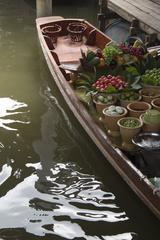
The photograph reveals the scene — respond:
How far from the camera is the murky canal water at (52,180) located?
489 cm

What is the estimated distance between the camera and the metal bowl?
488 centimetres

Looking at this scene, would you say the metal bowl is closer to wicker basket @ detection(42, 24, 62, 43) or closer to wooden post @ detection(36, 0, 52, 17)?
wicker basket @ detection(42, 24, 62, 43)

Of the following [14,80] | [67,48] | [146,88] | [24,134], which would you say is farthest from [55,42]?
[146,88]

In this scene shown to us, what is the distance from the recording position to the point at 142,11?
29.3 ft

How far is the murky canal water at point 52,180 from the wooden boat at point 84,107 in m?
0.25

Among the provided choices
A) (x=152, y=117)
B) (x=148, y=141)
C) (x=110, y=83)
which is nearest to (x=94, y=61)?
(x=110, y=83)

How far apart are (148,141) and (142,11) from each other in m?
4.53

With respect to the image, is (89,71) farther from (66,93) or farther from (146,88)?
(146,88)

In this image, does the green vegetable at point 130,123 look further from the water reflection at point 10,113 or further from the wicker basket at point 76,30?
the wicker basket at point 76,30

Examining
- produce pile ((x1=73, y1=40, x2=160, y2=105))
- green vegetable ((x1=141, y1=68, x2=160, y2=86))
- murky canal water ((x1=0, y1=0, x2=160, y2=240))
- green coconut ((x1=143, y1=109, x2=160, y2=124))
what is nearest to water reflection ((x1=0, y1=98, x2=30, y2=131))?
murky canal water ((x1=0, y1=0, x2=160, y2=240))

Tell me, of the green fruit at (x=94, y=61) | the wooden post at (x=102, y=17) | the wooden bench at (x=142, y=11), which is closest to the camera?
the green fruit at (x=94, y=61)

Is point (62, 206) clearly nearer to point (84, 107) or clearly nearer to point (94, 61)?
point (84, 107)

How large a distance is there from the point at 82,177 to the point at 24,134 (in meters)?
1.43

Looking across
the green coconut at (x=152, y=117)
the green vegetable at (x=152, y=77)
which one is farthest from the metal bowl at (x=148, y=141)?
the green vegetable at (x=152, y=77)
